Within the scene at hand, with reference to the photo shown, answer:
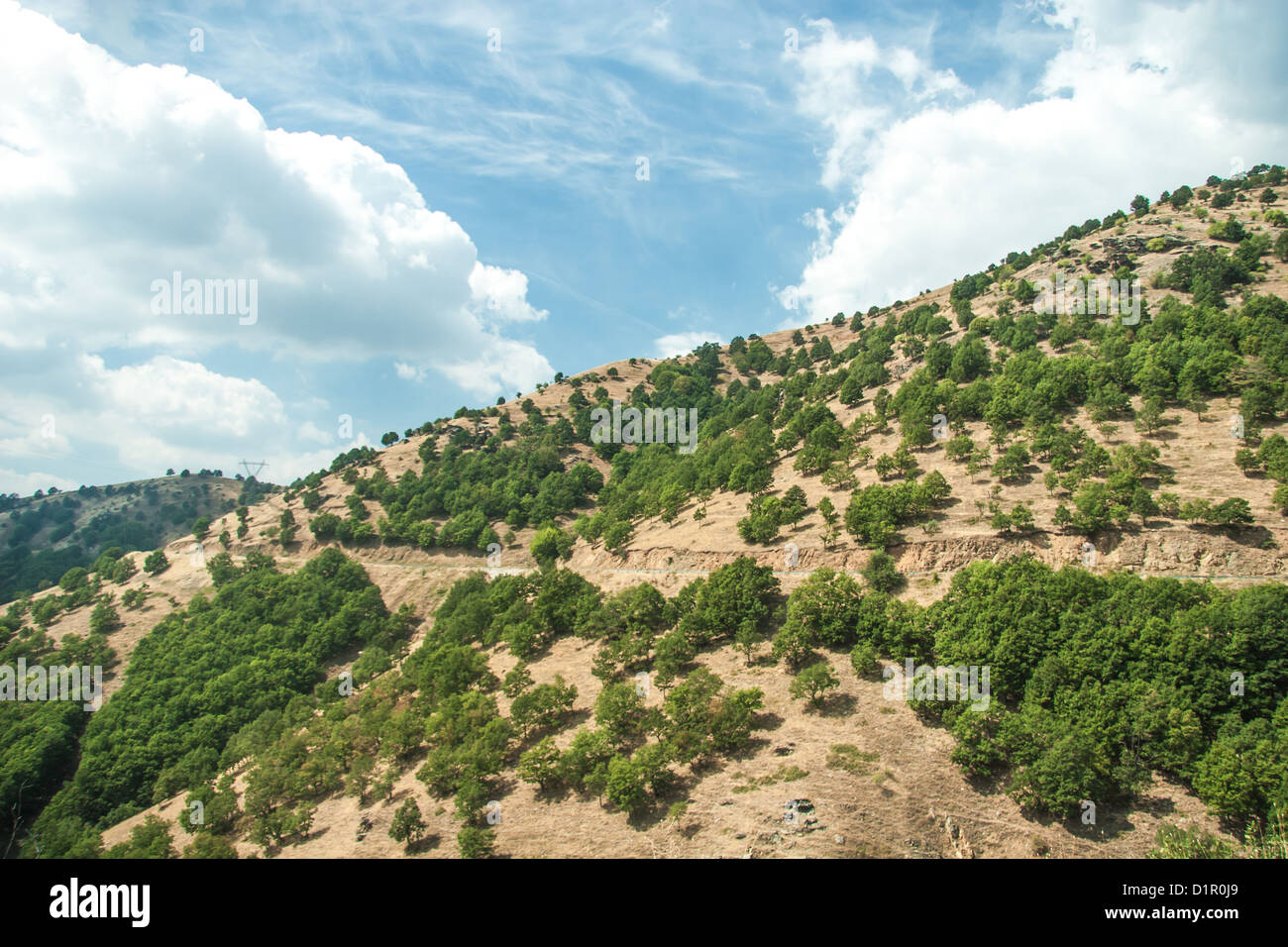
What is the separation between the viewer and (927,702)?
41562mm

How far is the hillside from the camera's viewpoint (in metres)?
34.9

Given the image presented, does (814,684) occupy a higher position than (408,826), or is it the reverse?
(814,684)

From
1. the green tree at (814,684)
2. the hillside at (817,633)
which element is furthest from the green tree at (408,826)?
the green tree at (814,684)

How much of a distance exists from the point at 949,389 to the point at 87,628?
14840 cm

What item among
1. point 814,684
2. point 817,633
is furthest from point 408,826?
point 817,633

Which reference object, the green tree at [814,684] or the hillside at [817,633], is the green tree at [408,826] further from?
the green tree at [814,684]

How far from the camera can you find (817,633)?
4916 cm

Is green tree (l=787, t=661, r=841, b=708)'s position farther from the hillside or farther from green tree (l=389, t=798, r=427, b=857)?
green tree (l=389, t=798, r=427, b=857)

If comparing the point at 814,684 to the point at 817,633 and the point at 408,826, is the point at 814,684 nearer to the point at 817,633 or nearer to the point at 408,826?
the point at 817,633

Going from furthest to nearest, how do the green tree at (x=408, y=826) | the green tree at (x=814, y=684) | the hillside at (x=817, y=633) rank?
1. the green tree at (x=814, y=684)
2. the green tree at (x=408, y=826)
3. the hillside at (x=817, y=633)

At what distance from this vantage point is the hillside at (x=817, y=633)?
34875 mm

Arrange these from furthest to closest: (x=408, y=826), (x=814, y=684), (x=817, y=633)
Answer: (x=817, y=633) → (x=814, y=684) → (x=408, y=826)
